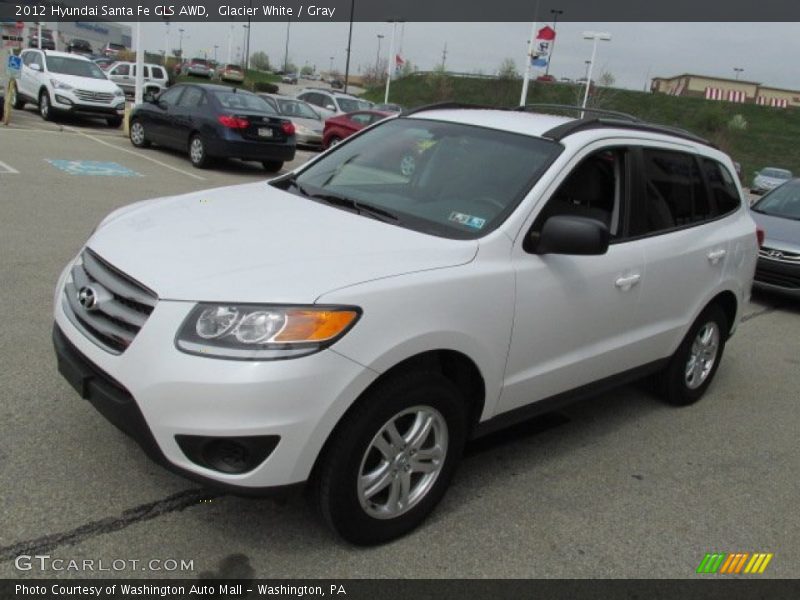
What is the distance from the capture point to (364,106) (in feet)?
72.2

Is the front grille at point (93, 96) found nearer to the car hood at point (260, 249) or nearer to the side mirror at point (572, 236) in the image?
the car hood at point (260, 249)

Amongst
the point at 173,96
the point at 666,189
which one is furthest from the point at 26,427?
the point at 173,96

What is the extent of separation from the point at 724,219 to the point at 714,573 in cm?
249

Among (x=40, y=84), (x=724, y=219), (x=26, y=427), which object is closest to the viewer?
(x=26, y=427)

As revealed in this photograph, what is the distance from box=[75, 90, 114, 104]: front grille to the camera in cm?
1752

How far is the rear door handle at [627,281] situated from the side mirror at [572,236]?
0.55 metres

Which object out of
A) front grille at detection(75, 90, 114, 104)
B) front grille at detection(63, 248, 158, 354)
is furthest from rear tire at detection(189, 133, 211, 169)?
front grille at detection(63, 248, 158, 354)

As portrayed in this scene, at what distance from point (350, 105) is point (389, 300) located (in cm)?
2036

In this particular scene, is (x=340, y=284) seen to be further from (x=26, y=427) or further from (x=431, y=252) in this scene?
(x=26, y=427)

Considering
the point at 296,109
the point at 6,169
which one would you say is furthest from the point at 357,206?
the point at 296,109

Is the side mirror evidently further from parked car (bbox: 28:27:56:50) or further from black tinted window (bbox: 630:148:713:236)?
parked car (bbox: 28:27:56:50)

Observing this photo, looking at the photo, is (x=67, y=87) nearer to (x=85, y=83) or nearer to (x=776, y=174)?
(x=85, y=83)

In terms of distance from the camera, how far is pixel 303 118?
20.2m

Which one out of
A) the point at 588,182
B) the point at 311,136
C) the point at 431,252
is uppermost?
the point at 588,182
